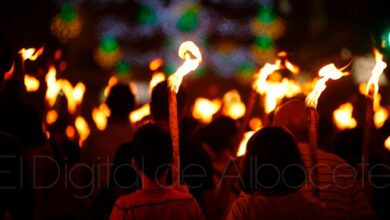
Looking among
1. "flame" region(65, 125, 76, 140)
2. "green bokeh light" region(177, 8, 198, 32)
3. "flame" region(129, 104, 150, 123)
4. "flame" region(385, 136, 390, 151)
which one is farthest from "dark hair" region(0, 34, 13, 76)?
"green bokeh light" region(177, 8, 198, 32)

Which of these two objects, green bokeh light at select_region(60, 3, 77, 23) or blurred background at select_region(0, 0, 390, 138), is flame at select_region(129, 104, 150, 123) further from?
blurred background at select_region(0, 0, 390, 138)

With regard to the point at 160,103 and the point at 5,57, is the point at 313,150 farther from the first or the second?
the point at 5,57

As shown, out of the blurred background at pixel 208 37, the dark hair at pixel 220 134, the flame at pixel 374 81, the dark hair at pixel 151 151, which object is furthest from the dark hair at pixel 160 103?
the blurred background at pixel 208 37

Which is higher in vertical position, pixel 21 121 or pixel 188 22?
pixel 188 22

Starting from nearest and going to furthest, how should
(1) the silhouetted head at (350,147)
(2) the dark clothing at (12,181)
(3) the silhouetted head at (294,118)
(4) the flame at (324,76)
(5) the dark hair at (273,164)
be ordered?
(5) the dark hair at (273,164)
(2) the dark clothing at (12,181)
(4) the flame at (324,76)
(3) the silhouetted head at (294,118)
(1) the silhouetted head at (350,147)

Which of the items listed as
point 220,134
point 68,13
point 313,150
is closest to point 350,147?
point 220,134

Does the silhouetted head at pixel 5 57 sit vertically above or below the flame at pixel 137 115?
above

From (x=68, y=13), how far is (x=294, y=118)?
11161 millimetres

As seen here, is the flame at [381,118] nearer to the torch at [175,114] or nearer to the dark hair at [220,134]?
the dark hair at [220,134]

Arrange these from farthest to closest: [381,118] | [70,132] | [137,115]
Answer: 1. [137,115]
2. [70,132]
3. [381,118]

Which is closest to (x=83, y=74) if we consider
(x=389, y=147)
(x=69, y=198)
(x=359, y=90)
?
(x=359, y=90)

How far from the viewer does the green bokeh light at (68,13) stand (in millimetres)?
13639

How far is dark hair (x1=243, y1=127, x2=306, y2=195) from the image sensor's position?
3.17m

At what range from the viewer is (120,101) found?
16.1 feet
